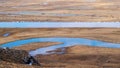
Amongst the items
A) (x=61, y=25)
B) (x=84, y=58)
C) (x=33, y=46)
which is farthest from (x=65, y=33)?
(x=84, y=58)

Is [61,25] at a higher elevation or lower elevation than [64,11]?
lower

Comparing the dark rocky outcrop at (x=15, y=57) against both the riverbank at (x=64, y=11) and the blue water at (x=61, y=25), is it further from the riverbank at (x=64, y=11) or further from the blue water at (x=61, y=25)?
the riverbank at (x=64, y=11)

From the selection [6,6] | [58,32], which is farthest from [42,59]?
[6,6]

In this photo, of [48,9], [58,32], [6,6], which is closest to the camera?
[58,32]

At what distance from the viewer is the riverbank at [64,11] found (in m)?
44.5

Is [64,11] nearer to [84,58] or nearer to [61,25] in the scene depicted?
[61,25]

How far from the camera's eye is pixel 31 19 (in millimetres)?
44531

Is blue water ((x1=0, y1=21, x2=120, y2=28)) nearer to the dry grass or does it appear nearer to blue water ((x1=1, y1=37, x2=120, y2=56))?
blue water ((x1=1, y1=37, x2=120, y2=56))

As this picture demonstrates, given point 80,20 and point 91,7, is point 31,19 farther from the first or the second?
point 91,7

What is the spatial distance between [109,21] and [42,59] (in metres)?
18.1

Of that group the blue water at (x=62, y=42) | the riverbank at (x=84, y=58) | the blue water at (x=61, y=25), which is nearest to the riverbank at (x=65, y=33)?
the blue water at (x=62, y=42)

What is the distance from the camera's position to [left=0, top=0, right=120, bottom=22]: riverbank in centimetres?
4455

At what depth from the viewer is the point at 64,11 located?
166ft

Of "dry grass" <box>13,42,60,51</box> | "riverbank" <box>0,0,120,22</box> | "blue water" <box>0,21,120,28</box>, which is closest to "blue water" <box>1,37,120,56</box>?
"dry grass" <box>13,42,60,51</box>
